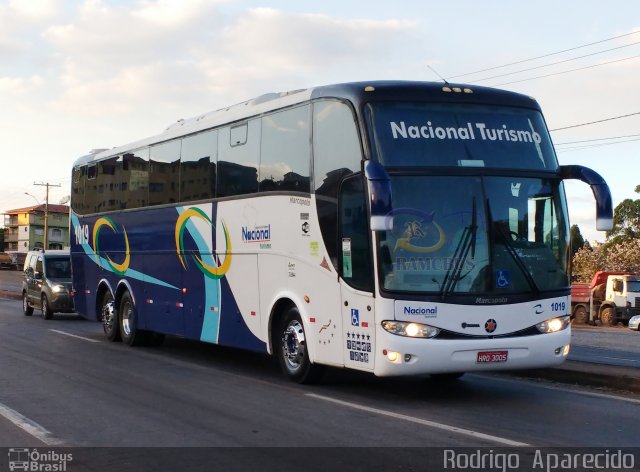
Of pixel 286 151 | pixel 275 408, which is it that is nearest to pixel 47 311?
pixel 286 151

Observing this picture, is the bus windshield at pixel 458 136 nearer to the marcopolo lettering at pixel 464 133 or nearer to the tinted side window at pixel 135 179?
the marcopolo lettering at pixel 464 133

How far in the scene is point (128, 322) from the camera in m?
18.0

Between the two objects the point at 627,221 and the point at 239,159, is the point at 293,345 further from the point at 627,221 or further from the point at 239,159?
the point at 627,221

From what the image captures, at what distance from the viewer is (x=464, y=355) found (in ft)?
33.4

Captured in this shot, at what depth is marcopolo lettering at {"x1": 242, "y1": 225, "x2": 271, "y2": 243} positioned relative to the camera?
41.6 feet

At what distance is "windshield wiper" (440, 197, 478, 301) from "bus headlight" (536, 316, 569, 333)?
121 cm

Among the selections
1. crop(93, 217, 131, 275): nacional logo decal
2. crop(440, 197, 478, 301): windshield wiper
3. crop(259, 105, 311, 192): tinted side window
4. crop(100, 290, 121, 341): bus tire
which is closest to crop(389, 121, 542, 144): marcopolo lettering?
crop(440, 197, 478, 301): windshield wiper

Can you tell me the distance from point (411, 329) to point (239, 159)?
468 centimetres

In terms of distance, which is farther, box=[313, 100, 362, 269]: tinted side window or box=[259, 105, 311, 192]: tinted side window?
box=[259, 105, 311, 192]: tinted side window

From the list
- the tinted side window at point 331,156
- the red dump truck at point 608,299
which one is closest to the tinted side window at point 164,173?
the tinted side window at point 331,156

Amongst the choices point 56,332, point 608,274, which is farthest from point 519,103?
point 608,274

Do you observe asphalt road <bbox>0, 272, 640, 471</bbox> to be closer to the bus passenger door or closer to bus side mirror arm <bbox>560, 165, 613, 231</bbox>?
the bus passenger door

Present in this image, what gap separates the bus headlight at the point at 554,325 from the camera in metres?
10.7

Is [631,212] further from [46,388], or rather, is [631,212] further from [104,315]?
[46,388]
